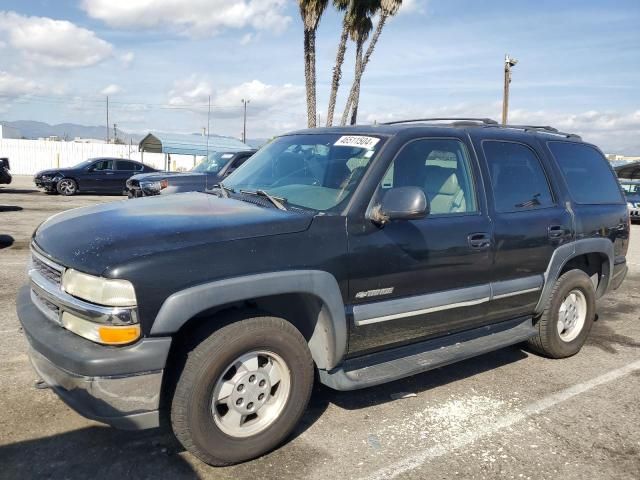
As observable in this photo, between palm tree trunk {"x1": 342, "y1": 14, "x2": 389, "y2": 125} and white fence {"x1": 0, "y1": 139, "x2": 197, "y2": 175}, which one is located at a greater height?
palm tree trunk {"x1": 342, "y1": 14, "x2": 389, "y2": 125}

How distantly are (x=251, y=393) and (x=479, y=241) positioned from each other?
193cm

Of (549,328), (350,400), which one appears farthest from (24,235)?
(549,328)

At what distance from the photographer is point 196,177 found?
11008mm

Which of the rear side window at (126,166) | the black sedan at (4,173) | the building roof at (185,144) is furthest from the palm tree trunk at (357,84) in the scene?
the building roof at (185,144)

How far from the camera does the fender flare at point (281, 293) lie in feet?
8.71

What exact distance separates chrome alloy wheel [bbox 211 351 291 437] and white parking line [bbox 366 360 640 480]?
0.66m

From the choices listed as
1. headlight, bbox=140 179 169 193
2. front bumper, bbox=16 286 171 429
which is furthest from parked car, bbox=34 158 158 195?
front bumper, bbox=16 286 171 429

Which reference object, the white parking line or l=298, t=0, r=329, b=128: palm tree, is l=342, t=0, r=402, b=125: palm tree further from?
the white parking line

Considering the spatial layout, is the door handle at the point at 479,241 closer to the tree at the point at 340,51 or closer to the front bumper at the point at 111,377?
the front bumper at the point at 111,377

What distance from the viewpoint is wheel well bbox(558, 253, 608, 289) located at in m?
4.88

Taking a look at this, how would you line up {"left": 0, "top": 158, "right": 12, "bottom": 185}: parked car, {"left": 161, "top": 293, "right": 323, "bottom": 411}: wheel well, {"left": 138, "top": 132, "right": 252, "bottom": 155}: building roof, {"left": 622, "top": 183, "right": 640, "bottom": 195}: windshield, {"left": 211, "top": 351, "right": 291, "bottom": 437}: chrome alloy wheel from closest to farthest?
{"left": 161, "top": 293, "right": 323, "bottom": 411}: wheel well < {"left": 211, "top": 351, "right": 291, "bottom": 437}: chrome alloy wheel < {"left": 0, "top": 158, "right": 12, "bottom": 185}: parked car < {"left": 622, "top": 183, "right": 640, "bottom": 195}: windshield < {"left": 138, "top": 132, "right": 252, "bottom": 155}: building roof

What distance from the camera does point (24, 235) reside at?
10125 mm

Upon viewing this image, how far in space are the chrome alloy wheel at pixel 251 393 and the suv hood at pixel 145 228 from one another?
692mm

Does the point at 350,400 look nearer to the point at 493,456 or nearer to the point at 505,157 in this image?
the point at 493,456
